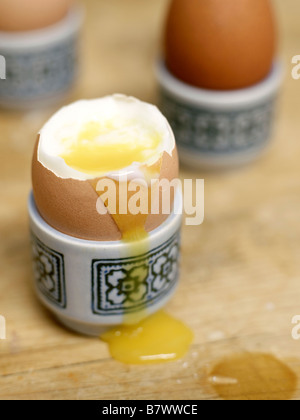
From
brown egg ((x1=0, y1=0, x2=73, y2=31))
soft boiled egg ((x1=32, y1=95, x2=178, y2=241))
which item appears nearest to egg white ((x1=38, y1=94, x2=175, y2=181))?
soft boiled egg ((x1=32, y1=95, x2=178, y2=241))

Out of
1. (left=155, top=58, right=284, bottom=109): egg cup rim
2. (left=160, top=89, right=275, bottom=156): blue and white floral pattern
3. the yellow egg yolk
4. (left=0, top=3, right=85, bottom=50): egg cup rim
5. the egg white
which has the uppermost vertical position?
the egg white

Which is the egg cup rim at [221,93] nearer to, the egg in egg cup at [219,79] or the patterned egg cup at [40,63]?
the egg in egg cup at [219,79]

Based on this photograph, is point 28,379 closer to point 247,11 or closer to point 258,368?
point 258,368

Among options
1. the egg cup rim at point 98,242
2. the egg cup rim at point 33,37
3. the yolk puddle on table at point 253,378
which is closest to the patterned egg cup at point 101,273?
the egg cup rim at point 98,242

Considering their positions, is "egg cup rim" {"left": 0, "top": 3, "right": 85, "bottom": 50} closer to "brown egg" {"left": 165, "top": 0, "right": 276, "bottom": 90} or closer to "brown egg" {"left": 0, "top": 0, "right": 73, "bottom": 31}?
"brown egg" {"left": 0, "top": 0, "right": 73, "bottom": 31}

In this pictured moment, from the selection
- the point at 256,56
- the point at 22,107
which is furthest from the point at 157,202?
the point at 22,107

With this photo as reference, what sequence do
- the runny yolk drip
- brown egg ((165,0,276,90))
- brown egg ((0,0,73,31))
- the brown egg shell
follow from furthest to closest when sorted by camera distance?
brown egg ((0,0,73,31))
brown egg ((165,0,276,90))
the runny yolk drip
the brown egg shell

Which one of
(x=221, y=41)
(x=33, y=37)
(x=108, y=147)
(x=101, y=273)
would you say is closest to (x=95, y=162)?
(x=108, y=147)
